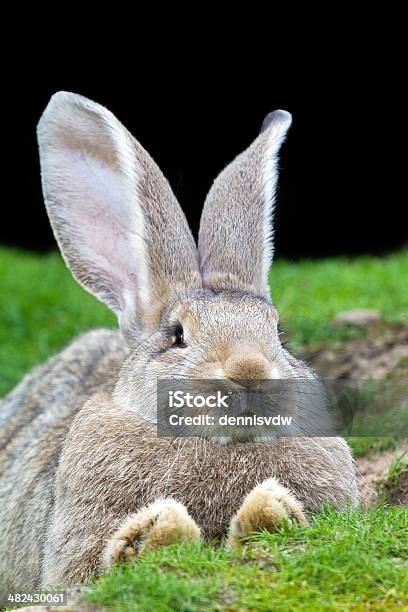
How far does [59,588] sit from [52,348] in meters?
4.74

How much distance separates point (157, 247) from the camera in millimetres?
5070

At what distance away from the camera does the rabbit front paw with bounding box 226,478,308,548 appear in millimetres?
3967

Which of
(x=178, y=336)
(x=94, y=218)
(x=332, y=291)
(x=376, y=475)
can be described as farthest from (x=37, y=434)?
(x=332, y=291)

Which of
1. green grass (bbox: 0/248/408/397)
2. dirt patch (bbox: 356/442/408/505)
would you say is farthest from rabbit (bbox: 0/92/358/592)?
green grass (bbox: 0/248/408/397)

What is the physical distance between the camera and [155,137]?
14070mm

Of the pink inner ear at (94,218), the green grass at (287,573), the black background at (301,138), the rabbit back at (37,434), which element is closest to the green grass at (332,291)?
the rabbit back at (37,434)

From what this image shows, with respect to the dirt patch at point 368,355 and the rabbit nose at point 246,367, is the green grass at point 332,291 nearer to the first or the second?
the dirt patch at point 368,355

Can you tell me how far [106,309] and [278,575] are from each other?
21.0 ft

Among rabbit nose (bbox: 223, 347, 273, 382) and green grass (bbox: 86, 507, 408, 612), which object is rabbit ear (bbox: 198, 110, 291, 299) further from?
green grass (bbox: 86, 507, 408, 612)

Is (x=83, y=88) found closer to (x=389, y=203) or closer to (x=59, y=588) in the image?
(x=389, y=203)

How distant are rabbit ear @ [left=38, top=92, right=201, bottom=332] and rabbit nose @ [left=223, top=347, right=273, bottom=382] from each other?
3.26ft

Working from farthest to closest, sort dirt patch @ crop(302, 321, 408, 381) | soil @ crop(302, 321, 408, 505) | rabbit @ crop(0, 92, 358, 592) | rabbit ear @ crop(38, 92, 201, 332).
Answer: dirt patch @ crop(302, 321, 408, 381), soil @ crop(302, 321, 408, 505), rabbit ear @ crop(38, 92, 201, 332), rabbit @ crop(0, 92, 358, 592)

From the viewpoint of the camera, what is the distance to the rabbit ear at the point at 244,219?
517 centimetres

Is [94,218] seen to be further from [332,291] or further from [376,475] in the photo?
[332,291]
